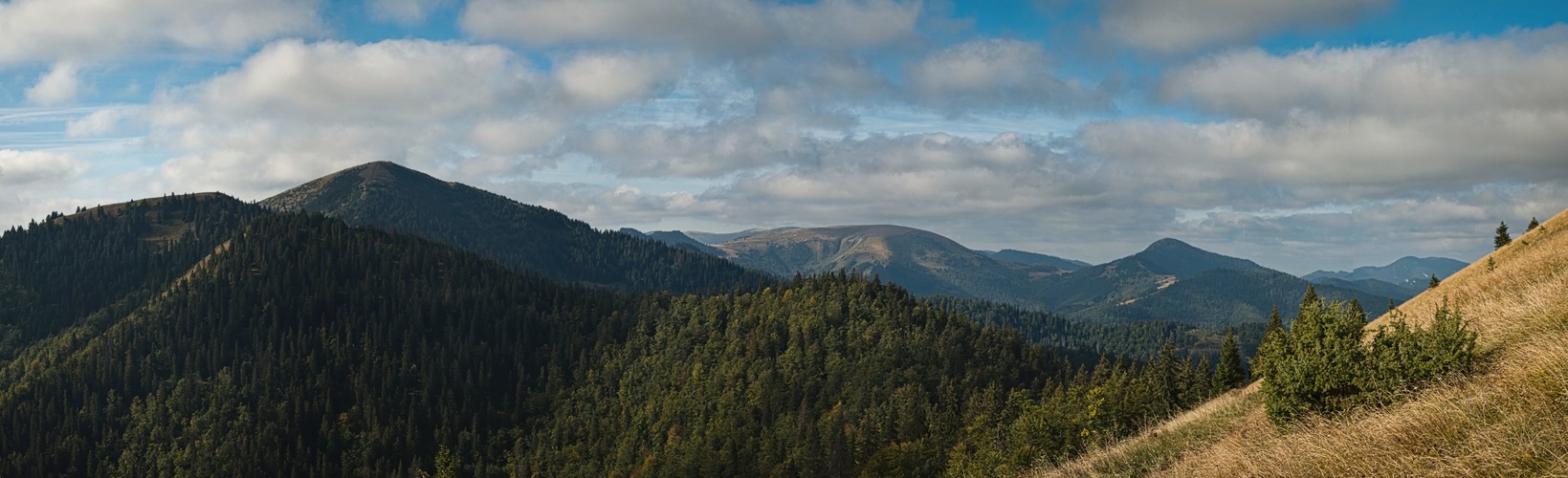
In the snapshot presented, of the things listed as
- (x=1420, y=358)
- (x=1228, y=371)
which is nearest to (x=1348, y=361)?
(x=1420, y=358)

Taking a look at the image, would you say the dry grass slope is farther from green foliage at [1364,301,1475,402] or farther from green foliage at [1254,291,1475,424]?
green foliage at [1254,291,1475,424]

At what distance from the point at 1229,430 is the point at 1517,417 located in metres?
16.5

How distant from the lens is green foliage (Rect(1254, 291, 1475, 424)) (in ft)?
77.8

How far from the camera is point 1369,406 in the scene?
24.1 meters

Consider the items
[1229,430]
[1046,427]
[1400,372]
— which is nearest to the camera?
[1400,372]

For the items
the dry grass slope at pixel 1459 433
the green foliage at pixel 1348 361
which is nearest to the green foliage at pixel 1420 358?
the green foliage at pixel 1348 361

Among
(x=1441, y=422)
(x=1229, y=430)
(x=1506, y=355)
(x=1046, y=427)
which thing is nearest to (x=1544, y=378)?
(x=1441, y=422)

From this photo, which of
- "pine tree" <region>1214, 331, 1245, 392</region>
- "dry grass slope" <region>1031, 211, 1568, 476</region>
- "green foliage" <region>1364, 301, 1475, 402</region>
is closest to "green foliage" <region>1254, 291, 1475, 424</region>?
"green foliage" <region>1364, 301, 1475, 402</region>

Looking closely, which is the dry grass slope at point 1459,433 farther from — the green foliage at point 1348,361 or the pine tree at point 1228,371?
the pine tree at point 1228,371

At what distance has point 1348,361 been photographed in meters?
25.9

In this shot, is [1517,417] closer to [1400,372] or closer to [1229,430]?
[1400,372]

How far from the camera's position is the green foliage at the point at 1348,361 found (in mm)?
23703

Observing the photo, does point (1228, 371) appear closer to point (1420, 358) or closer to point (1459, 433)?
point (1420, 358)

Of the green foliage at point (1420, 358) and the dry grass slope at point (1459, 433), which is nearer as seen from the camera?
the dry grass slope at point (1459, 433)
